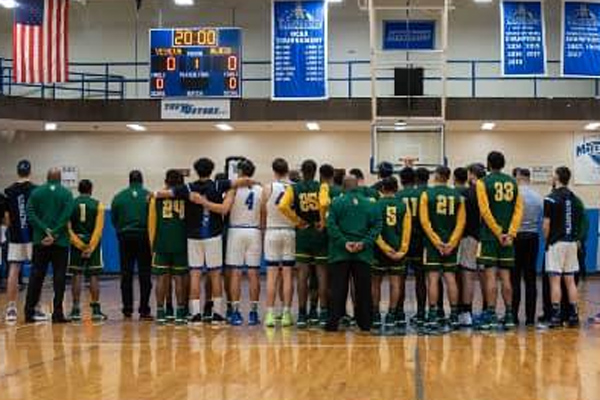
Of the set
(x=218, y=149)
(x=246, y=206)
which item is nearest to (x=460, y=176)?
(x=246, y=206)

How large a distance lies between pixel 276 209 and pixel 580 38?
460 inches

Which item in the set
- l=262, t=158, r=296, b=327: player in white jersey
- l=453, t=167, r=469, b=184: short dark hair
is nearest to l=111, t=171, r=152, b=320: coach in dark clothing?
l=262, t=158, r=296, b=327: player in white jersey

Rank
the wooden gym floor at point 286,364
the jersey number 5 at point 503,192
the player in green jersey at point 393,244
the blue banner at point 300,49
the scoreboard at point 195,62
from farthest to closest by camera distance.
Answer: the scoreboard at point 195,62, the blue banner at point 300,49, the player in green jersey at point 393,244, the jersey number 5 at point 503,192, the wooden gym floor at point 286,364

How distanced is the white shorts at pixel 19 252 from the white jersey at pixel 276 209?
3.65m

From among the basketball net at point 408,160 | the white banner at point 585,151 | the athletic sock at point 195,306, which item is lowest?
the athletic sock at point 195,306

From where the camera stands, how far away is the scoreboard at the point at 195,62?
22.1 metres

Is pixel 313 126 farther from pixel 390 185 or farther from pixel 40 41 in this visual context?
pixel 390 185

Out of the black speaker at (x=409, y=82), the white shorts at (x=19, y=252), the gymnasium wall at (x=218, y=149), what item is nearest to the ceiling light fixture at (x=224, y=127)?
the gymnasium wall at (x=218, y=149)

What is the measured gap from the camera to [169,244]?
39.2 feet

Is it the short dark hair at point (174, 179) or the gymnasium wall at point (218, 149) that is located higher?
the gymnasium wall at point (218, 149)

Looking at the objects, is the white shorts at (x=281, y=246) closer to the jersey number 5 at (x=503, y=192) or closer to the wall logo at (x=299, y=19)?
the jersey number 5 at (x=503, y=192)

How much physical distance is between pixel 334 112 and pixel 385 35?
2431 millimetres

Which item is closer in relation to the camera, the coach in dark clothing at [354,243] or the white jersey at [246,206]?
the coach in dark clothing at [354,243]

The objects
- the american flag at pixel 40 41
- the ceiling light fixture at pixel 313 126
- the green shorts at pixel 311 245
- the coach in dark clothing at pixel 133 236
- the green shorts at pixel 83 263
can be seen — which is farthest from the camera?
the ceiling light fixture at pixel 313 126
